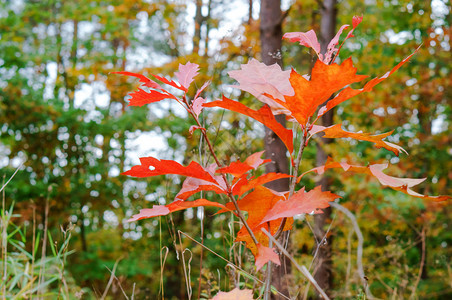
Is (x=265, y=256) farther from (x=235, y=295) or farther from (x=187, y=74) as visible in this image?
(x=187, y=74)

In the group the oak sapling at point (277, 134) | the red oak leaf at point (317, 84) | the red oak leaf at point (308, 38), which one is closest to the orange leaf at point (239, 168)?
the oak sapling at point (277, 134)

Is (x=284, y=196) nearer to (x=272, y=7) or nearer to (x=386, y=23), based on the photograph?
(x=272, y=7)

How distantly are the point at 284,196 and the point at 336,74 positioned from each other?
24 centimetres

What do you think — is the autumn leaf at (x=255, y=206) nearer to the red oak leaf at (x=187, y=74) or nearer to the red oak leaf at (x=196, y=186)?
the red oak leaf at (x=196, y=186)

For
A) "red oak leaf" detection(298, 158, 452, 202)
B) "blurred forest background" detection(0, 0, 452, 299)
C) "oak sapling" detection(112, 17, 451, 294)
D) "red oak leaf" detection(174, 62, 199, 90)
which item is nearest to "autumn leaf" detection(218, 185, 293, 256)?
"oak sapling" detection(112, 17, 451, 294)

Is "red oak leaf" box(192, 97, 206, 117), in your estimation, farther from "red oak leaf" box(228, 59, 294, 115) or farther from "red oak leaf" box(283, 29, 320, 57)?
"red oak leaf" box(283, 29, 320, 57)

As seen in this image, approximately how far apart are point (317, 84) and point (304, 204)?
0.19 metres

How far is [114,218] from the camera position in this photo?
6.09 m

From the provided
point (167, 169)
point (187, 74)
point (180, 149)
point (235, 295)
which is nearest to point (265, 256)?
point (235, 295)

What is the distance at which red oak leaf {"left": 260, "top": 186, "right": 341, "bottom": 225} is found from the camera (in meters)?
0.57

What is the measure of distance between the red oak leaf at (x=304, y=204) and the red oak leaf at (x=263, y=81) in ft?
0.58

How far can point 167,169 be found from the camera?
627 millimetres

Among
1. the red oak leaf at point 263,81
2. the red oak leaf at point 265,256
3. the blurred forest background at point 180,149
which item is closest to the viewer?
the red oak leaf at point 265,256

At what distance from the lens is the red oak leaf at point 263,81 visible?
2.13ft
